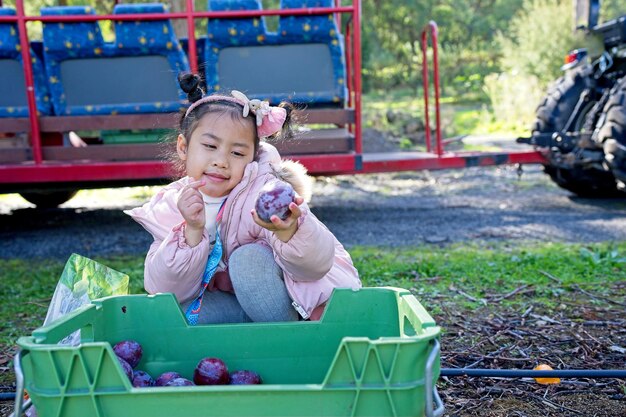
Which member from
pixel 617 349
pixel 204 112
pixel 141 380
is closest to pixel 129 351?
pixel 141 380

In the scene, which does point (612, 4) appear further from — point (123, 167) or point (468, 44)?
point (123, 167)

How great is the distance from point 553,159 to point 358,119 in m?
2.21

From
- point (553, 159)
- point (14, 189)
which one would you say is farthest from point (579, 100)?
point (14, 189)

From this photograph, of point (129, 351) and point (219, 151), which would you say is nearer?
point (129, 351)

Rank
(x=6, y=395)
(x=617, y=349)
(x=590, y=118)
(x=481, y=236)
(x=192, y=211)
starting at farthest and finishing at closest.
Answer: (x=590, y=118) → (x=481, y=236) → (x=617, y=349) → (x=6, y=395) → (x=192, y=211)

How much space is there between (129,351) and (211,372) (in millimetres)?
260

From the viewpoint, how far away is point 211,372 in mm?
2004

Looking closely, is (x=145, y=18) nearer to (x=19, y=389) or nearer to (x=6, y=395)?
(x=6, y=395)

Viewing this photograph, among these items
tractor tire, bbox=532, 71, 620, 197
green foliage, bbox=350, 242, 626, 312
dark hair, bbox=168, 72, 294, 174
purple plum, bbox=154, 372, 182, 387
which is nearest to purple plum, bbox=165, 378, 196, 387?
purple plum, bbox=154, 372, 182, 387

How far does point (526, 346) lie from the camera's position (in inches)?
117

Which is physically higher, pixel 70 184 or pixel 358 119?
pixel 358 119

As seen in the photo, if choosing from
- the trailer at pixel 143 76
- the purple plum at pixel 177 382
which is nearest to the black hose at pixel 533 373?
the purple plum at pixel 177 382

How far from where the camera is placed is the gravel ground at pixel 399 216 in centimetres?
554

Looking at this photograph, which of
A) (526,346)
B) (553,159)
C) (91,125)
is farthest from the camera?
(553,159)
